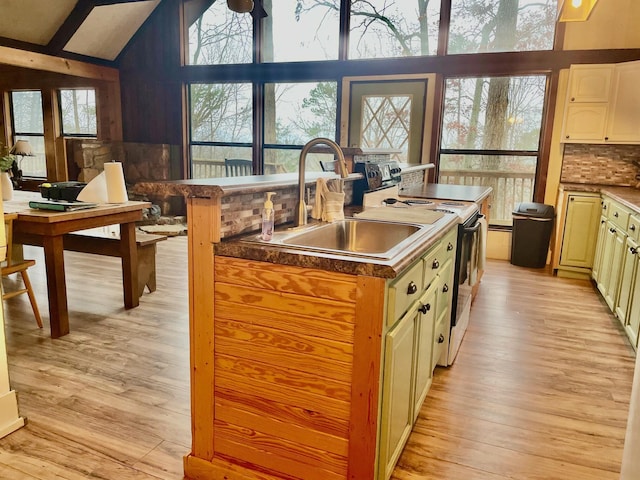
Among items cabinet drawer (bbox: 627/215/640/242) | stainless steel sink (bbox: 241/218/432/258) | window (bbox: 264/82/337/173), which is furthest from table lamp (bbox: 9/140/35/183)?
cabinet drawer (bbox: 627/215/640/242)

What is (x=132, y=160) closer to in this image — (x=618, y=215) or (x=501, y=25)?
(x=501, y=25)

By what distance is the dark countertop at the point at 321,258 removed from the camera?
142 cm

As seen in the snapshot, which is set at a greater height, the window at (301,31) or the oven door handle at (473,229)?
the window at (301,31)

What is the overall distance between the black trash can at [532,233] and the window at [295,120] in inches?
96.8

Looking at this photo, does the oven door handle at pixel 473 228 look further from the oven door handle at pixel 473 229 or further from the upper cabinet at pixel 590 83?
the upper cabinet at pixel 590 83

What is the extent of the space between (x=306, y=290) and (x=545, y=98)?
15.6 feet

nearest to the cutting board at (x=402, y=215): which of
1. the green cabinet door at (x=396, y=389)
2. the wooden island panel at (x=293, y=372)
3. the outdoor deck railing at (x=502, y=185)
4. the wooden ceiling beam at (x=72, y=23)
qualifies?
the green cabinet door at (x=396, y=389)

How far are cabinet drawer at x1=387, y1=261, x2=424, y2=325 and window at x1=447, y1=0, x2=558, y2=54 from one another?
14.7 ft

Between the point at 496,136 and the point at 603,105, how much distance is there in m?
1.09

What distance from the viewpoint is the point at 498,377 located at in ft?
8.81

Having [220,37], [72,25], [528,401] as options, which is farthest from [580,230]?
[72,25]

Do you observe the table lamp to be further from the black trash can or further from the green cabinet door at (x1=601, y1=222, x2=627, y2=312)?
the green cabinet door at (x1=601, y1=222, x2=627, y2=312)

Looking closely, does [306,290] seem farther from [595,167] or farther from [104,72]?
[104,72]

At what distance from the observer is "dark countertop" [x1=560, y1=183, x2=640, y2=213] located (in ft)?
11.5
